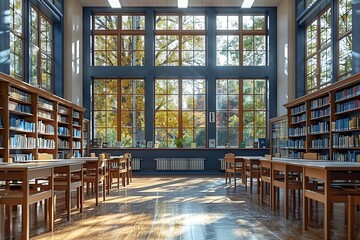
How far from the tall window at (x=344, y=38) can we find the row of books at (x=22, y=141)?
6717 millimetres

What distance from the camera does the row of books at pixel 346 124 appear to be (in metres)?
7.71

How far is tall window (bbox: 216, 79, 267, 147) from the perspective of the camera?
14.3 m

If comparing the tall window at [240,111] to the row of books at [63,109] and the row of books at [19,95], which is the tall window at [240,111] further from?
the row of books at [19,95]

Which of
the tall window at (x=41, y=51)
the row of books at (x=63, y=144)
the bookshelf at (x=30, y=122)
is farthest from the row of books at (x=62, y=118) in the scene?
the tall window at (x=41, y=51)

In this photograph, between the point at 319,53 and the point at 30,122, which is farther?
the point at 319,53

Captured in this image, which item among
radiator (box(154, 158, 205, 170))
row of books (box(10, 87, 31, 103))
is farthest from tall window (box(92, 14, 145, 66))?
row of books (box(10, 87, 31, 103))

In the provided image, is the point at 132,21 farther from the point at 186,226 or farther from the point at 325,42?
the point at 186,226

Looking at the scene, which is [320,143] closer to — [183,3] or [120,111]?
[183,3]

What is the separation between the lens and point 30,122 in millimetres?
8625

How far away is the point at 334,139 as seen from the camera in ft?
28.1

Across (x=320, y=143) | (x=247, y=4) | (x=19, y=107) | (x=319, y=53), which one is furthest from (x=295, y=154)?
(x=19, y=107)

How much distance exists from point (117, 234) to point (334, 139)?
5.57 meters

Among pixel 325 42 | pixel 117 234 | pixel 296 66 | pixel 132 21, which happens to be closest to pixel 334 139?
pixel 325 42

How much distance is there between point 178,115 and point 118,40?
3130 millimetres
